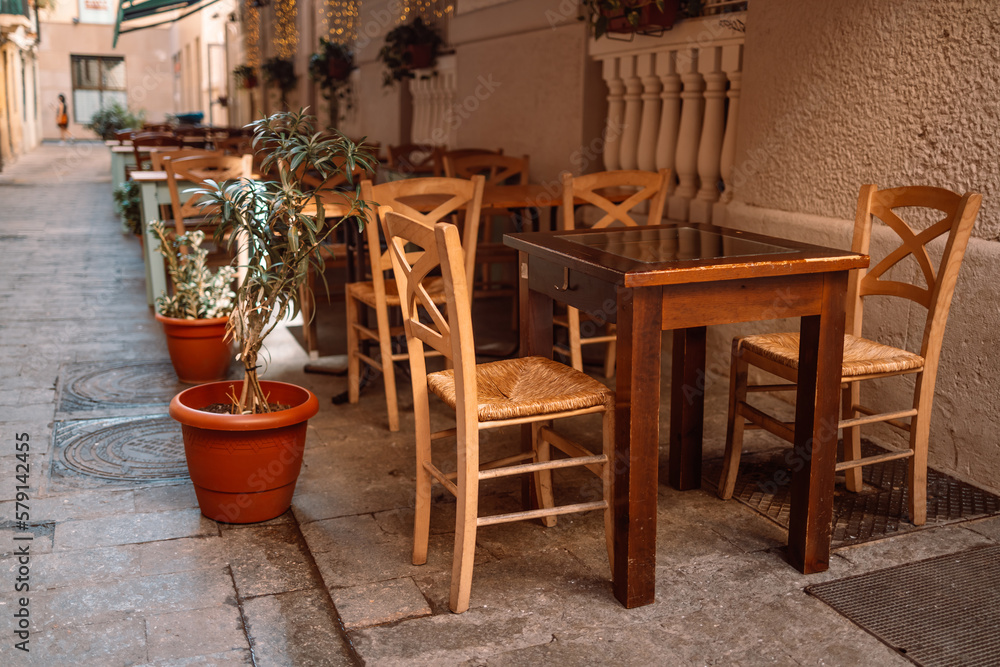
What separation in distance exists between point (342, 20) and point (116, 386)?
7.65 meters

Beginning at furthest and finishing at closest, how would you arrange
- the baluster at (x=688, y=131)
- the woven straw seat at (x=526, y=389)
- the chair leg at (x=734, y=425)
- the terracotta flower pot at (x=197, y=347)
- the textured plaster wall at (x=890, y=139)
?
the baluster at (x=688, y=131)
the terracotta flower pot at (x=197, y=347)
the textured plaster wall at (x=890, y=139)
the chair leg at (x=734, y=425)
the woven straw seat at (x=526, y=389)

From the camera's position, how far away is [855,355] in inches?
109

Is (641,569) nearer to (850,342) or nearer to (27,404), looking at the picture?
(850,342)

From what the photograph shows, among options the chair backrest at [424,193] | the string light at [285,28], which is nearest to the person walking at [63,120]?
the string light at [285,28]

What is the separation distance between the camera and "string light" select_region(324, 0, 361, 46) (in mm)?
10359

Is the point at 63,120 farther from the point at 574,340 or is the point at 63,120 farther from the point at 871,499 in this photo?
the point at 871,499

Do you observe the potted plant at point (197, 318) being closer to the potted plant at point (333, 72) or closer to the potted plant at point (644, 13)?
the potted plant at point (644, 13)

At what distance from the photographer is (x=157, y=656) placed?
212cm

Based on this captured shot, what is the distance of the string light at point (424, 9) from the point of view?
801 cm

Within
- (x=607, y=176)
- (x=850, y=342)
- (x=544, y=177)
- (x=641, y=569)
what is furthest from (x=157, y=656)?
(x=544, y=177)

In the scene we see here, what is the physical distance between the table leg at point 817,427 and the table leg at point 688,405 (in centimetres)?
56

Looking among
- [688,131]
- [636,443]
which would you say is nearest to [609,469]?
[636,443]

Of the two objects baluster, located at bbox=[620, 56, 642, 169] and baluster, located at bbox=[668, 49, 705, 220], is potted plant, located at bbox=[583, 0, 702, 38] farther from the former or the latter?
baluster, located at bbox=[620, 56, 642, 169]

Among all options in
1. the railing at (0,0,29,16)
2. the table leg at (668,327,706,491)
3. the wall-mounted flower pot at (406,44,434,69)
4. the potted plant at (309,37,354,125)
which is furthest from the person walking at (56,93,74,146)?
the table leg at (668,327,706,491)
